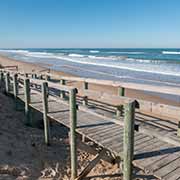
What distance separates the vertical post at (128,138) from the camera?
10.4ft

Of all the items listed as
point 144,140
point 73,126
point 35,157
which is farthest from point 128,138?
point 35,157

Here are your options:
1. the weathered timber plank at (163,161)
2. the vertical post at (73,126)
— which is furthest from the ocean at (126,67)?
the weathered timber plank at (163,161)

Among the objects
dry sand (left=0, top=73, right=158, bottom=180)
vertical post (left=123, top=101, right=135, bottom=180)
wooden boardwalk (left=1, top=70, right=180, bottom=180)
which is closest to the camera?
vertical post (left=123, top=101, right=135, bottom=180)

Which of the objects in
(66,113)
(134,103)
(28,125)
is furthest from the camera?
(28,125)

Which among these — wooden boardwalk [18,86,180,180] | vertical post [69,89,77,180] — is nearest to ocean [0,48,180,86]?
wooden boardwalk [18,86,180,180]

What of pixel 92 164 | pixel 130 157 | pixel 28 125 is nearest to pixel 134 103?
pixel 130 157

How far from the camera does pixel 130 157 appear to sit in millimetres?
3377

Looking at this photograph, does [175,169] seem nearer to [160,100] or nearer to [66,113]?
[66,113]

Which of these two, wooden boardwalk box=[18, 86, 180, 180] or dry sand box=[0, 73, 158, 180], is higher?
wooden boardwalk box=[18, 86, 180, 180]

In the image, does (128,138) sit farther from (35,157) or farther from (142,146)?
(35,157)

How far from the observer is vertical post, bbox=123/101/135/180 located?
3168 millimetres

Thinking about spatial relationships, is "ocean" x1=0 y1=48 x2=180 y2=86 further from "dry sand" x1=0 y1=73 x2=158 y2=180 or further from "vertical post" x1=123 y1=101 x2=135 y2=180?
"vertical post" x1=123 y1=101 x2=135 y2=180

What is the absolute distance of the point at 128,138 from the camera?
327cm

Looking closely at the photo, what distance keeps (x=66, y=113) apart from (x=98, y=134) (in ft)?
5.87
